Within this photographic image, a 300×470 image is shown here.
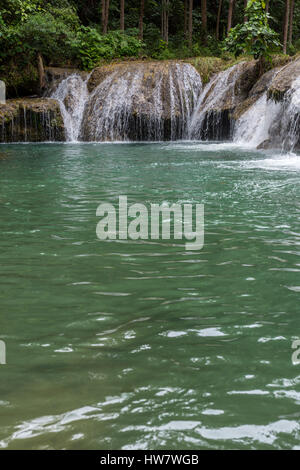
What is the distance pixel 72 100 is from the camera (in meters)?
22.0

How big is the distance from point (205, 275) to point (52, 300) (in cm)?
127

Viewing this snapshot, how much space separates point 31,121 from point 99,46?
6.75 m

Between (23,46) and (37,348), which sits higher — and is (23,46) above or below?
above

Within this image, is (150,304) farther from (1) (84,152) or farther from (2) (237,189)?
(1) (84,152)

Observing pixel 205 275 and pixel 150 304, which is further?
pixel 205 275

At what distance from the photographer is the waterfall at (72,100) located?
2142cm

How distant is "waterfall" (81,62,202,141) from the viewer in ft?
68.4

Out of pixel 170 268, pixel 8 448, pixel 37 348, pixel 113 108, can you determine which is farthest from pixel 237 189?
pixel 113 108

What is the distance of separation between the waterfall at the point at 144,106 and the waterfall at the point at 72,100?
38 centimetres

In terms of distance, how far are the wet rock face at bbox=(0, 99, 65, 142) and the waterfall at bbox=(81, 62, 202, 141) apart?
1216mm

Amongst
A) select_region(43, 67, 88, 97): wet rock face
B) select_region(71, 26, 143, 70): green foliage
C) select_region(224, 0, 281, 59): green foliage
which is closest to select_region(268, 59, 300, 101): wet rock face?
select_region(224, 0, 281, 59): green foliage

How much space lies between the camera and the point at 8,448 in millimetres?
2025

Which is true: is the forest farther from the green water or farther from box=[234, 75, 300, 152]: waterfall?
the green water
